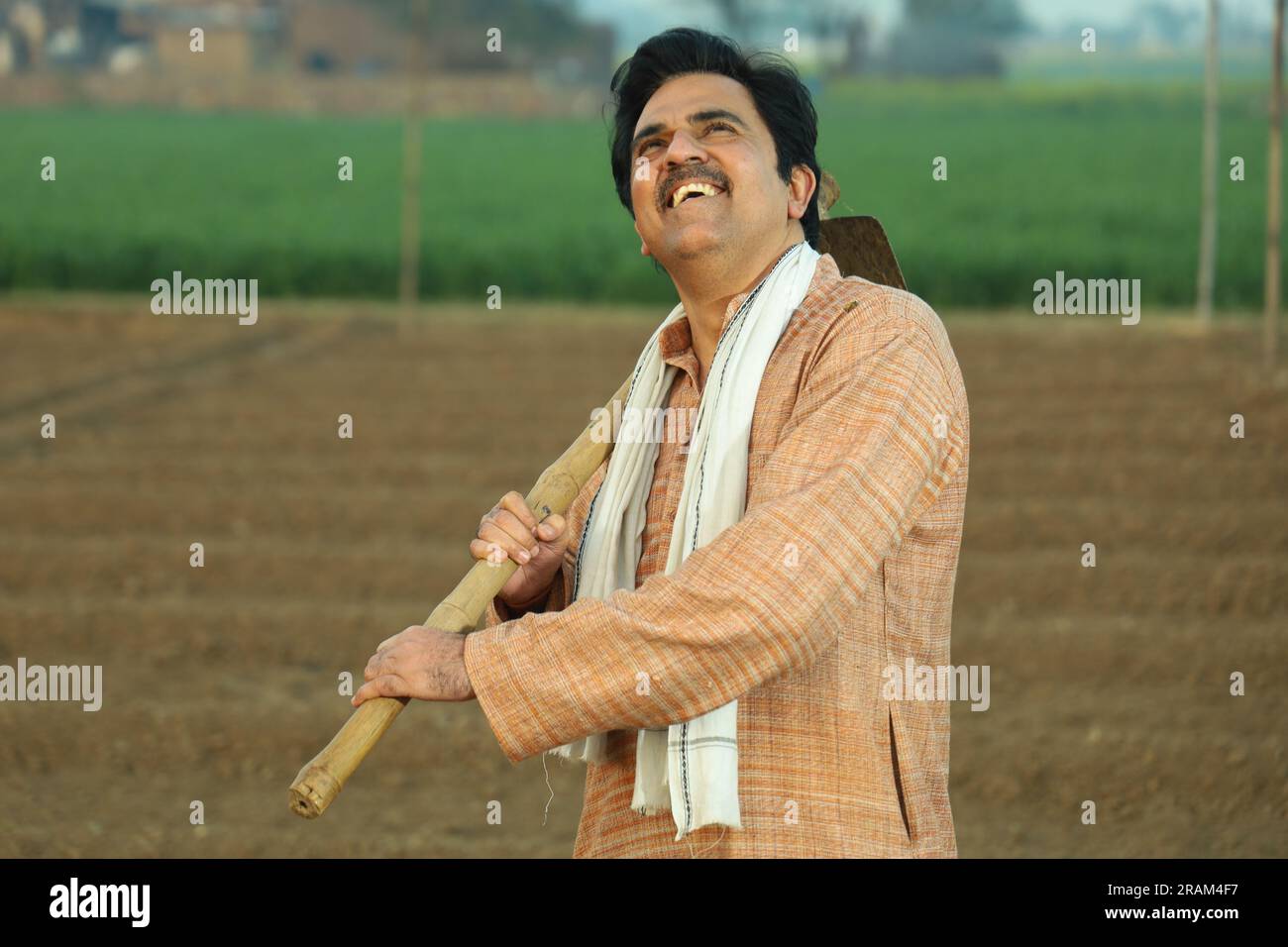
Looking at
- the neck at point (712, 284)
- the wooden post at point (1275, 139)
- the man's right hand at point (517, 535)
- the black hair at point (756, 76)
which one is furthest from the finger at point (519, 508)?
the wooden post at point (1275, 139)

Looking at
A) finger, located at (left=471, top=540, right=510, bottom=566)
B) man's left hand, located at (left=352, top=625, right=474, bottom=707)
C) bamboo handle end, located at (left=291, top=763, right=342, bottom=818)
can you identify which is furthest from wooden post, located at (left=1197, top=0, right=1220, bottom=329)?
bamboo handle end, located at (left=291, top=763, right=342, bottom=818)

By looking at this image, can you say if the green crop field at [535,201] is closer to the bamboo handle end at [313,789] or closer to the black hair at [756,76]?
the black hair at [756,76]

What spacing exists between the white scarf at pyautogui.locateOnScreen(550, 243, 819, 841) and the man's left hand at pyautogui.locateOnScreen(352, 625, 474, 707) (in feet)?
0.77

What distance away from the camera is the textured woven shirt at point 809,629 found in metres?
1.82

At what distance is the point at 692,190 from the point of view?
2137mm

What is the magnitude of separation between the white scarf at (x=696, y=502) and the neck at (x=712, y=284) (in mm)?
45

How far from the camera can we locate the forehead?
2.21 metres

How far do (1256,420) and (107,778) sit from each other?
6.64 metres

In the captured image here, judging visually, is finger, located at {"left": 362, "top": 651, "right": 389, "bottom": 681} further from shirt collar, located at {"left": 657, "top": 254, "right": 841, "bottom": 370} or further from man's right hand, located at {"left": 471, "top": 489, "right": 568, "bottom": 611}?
shirt collar, located at {"left": 657, "top": 254, "right": 841, "bottom": 370}

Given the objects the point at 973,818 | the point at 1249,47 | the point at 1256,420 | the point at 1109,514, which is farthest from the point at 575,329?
the point at 1249,47

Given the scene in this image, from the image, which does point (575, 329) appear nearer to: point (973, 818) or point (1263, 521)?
point (1263, 521)

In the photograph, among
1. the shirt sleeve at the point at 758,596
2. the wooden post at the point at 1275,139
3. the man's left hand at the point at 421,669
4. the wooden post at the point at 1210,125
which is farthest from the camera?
the wooden post at the point at 1210,125

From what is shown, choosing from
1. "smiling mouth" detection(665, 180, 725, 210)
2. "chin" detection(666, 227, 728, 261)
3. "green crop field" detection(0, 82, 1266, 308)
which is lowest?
"chin" detection(666, 227, 728, 261)

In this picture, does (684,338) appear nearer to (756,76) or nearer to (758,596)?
(756,76)
